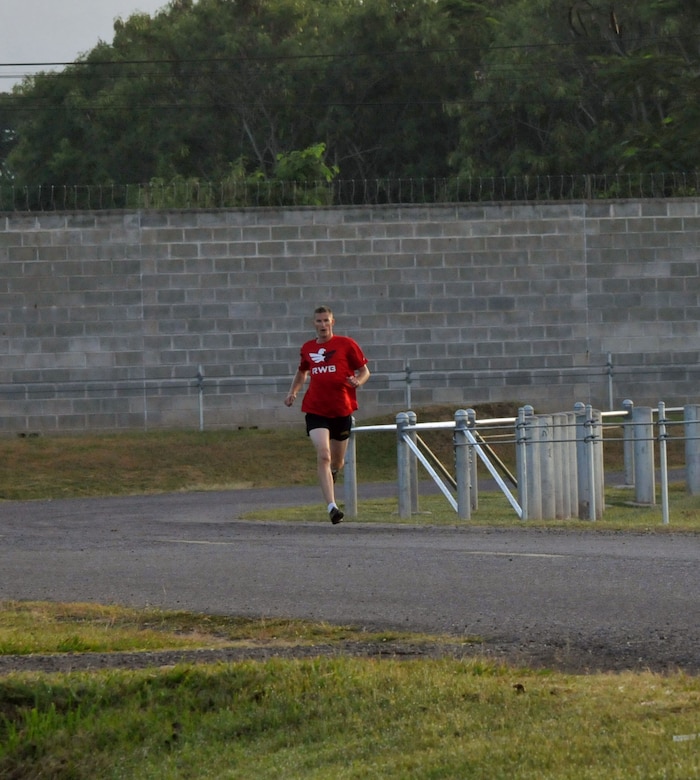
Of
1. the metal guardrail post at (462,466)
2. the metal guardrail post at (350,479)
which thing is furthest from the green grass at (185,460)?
the metal guardrail post at (462,466)

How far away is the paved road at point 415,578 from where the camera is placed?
6.98m

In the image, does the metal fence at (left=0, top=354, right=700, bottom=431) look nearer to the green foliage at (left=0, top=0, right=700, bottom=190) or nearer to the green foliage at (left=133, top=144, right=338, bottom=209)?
the green foliage at (left=133, top=144, right=338, bottom=209)

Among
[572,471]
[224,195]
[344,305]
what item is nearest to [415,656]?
[572,471]

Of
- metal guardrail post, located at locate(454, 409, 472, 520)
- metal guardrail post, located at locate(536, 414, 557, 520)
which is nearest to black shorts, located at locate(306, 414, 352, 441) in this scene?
metal guardrail post, located at locate(454, 409, 472, 520)

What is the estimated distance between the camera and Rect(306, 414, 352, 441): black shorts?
12.9m

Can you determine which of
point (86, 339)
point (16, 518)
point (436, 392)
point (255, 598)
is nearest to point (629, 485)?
point (436, 392)

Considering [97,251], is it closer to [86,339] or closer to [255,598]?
[86,339]

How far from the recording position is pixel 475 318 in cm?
2408

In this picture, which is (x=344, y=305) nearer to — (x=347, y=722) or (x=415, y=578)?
(x=415, y=578)

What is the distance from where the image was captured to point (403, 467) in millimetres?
14633

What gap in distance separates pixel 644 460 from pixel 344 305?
30.1 ft

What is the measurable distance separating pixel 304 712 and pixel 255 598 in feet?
9.86

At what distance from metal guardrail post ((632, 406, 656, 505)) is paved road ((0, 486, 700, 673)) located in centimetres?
346

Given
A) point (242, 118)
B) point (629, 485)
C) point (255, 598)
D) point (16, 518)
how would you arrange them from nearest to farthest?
point (255, 598) < point (16, 518) < point (629, 485) < point (242, 118)
